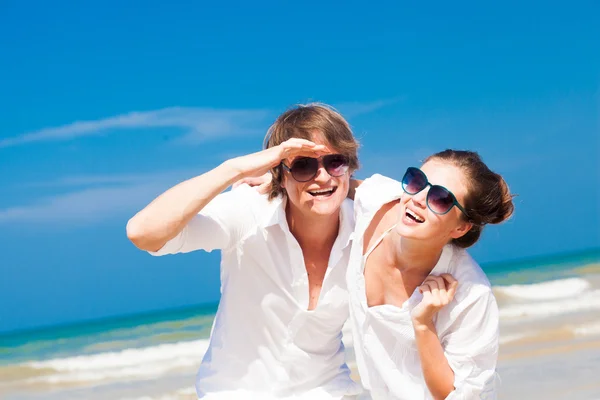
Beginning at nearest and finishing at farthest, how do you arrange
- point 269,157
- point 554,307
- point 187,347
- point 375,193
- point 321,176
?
point 269,157 < point 321,176 < point 375,193 < point 554,307 < point 187,347

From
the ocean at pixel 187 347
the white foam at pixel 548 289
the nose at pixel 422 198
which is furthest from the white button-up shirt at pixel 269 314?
the white foam at pixel 548 289

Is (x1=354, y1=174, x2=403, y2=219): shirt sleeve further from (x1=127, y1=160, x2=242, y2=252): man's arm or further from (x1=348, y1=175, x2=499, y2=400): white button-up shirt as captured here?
(x1=127, y1=160, x2=242, y2=252): man's arm

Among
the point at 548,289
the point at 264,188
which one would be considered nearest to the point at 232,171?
the point at 264,188

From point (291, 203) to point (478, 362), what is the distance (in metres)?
1.47

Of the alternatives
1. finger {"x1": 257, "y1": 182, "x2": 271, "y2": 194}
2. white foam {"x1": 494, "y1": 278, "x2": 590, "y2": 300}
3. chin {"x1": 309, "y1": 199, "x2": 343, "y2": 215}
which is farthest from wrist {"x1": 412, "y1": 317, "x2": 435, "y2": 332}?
white foam {"x1": 494, "y1": 278, "x2": 590, "y2": 300}

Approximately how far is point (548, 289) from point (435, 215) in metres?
16.3

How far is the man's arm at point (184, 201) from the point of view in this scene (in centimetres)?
370

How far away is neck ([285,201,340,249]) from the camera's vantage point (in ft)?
14.1

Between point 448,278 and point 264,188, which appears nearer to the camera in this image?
point 448,278

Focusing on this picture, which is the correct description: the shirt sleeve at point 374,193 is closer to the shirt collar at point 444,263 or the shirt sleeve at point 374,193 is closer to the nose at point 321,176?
the nose at point 321,176

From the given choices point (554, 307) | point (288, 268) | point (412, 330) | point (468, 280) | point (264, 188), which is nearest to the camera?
point (468, 280)

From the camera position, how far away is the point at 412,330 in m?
3.75

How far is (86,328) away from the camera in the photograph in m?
23.4

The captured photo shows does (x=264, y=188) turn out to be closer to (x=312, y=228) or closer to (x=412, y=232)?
(x=312, y=228)
